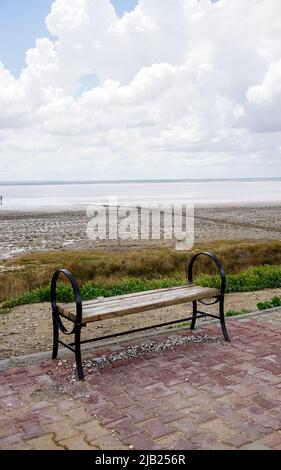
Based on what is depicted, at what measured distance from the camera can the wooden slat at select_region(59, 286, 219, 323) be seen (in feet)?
14.2

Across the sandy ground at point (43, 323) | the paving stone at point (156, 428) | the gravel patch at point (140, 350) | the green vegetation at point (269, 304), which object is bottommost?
the sandy ground at point (43, 323)

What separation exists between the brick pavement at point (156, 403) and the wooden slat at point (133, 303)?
564 millimetres

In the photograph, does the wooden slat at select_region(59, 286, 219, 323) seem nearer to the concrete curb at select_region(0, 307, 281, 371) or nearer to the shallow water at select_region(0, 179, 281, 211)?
the concrete curb at select_region(0, 307, 281, 371)

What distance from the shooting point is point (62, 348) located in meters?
5.12

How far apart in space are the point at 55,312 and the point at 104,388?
1.00 meters

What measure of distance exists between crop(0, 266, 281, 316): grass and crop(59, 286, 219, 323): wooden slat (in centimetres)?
317

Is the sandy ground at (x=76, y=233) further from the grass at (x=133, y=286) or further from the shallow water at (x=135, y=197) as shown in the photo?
the shallow water at (x=135, y=197)

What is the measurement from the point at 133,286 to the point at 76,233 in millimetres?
14229

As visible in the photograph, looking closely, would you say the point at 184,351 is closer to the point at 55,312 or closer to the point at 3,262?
the point at 55,312

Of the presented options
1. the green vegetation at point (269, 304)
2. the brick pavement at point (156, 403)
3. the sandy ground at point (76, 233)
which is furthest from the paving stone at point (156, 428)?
the sandy ground at point (76, 233)

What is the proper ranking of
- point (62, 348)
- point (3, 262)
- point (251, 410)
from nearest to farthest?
1. point (251, 410)
2. point (62, 348)
3. point (3, 262)

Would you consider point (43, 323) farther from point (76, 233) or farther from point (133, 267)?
point (76, 233)

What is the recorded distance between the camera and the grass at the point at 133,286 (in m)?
8.10
